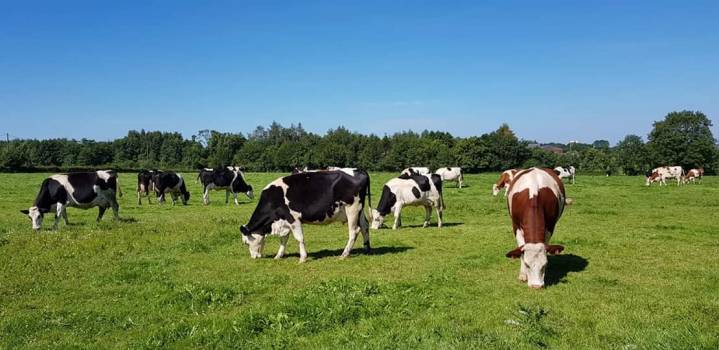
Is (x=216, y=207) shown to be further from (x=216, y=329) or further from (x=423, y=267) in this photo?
(x=216, y=329)

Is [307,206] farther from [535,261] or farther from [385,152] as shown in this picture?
[385,152]

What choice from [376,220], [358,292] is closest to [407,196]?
[376,220]

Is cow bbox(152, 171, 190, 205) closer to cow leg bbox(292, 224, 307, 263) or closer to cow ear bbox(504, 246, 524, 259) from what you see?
cow leg bbox(292, 224, 307, 263)

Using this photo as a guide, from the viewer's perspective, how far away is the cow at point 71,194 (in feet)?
62.4

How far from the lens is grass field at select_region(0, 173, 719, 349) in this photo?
711cm

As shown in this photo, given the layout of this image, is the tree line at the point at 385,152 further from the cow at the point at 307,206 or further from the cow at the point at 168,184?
the cow at the point at 307,206

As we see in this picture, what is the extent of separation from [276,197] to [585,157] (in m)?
106

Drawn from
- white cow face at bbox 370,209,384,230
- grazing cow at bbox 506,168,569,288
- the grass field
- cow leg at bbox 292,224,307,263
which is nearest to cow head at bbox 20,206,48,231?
the grass field

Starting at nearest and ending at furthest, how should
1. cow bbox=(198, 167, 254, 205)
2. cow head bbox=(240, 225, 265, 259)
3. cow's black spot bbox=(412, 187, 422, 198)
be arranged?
cow head bbox=(240, 225, 265, 259) → cow's black spot bbox=(412, 187, 422, 198) → cow bbox=(198, 167, 254, 205)

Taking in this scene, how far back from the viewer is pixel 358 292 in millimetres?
8898

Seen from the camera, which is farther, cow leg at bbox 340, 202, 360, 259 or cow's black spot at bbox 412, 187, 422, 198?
cow's black spot at bbox 412, 187, 422, 198

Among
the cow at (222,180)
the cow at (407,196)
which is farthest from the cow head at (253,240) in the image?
the cow at (222,180)

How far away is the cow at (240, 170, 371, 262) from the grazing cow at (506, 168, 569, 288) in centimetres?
391

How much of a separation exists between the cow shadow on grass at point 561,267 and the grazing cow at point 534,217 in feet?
1.85
